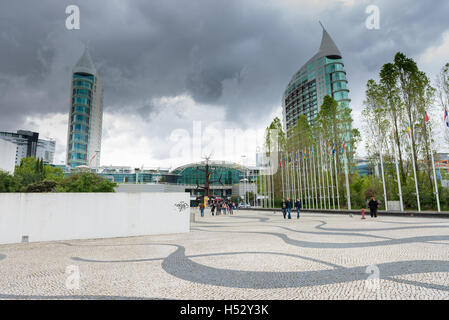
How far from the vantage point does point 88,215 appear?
39.4 ft

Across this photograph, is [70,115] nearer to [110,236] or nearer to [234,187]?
[234,187]

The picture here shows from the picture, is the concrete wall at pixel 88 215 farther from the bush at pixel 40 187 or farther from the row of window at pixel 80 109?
the row of window at pixel 80 109

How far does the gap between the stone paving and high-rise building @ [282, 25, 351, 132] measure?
76.6 m

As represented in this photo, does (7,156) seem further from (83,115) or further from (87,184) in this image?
(83,115)

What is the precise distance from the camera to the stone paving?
13.6 feet

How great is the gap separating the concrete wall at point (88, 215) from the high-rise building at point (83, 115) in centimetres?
10186

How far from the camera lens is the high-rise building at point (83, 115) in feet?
356

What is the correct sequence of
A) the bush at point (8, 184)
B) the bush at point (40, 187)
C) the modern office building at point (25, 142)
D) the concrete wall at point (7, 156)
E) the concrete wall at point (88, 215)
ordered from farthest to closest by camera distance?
the modern office building at point (25, 142)
the concrete wall at point (7, 156)
the bush at point (40, 187)
the bush at point (8, 184)
the concrete wall at point (88, 215)

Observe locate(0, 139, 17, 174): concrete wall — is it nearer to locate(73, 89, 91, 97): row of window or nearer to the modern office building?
locate(73, 89, 91, 97): row of window

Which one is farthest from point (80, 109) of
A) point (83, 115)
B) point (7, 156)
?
point (7, 156)

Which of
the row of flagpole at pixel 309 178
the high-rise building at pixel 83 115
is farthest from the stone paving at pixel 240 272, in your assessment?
the high-rise building at pixel 83 115

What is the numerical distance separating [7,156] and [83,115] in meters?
107
